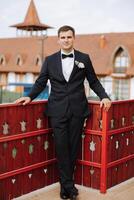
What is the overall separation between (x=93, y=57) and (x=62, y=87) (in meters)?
37.7

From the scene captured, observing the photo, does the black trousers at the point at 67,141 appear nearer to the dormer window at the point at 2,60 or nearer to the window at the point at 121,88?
the window at the point at 121,88

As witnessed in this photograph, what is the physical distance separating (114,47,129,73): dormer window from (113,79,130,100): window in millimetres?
933

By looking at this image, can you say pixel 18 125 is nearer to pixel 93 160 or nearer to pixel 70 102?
pixel 70 102

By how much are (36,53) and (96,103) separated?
42257 mm

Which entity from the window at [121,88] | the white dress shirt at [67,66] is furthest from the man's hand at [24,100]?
the window at [121,88]

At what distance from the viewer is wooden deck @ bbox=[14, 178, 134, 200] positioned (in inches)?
211

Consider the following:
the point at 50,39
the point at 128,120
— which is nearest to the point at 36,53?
the point at 50,39

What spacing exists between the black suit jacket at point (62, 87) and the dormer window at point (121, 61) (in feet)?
115

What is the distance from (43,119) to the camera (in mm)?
5430

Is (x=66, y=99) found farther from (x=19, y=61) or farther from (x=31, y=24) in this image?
(x=31, y=24)

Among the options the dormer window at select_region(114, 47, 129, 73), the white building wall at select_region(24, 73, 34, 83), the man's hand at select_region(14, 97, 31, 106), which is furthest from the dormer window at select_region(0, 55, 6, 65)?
the man's hand at select_region(14, 97, 31, 106)

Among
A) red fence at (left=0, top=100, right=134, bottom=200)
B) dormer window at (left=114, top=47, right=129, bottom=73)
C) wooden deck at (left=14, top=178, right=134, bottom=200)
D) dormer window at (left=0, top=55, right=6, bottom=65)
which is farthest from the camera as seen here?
dormer window at (left=0, top=55, right=6, bottom=65)

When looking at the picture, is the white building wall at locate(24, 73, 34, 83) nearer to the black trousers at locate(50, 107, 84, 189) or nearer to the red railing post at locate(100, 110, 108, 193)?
the red railing post at locate(100, 110, 108, 193)

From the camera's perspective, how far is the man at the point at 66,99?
17.0ft
